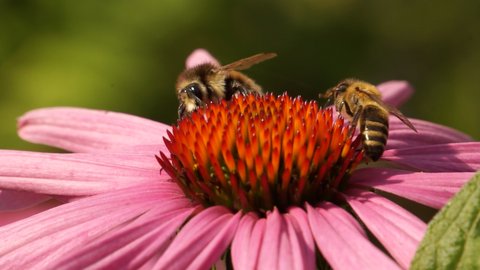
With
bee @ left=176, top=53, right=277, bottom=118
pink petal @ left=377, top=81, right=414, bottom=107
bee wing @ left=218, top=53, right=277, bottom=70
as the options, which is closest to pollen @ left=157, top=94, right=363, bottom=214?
bee @ left=176, top=53, right=277, bottom=118

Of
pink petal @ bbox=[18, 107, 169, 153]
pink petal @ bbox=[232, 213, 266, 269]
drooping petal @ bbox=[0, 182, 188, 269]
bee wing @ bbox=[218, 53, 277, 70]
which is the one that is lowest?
pink petal @ bbox=[232, 213, 266, 269]

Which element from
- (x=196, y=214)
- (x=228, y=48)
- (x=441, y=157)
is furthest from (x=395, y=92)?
(x=228, y=48)

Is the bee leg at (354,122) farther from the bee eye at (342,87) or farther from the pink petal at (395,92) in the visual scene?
the pink petal at (395,92)

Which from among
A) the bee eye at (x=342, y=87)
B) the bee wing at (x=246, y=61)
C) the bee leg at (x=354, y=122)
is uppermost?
the bee wing at (x=246, y=61)

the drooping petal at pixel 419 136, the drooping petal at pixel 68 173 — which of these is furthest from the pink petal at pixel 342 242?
the drooping petal at pixel 419 136

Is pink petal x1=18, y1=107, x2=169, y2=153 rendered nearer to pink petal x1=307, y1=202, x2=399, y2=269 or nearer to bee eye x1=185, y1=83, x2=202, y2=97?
bee eye x1=185, y1=83, x2=202, y2=97

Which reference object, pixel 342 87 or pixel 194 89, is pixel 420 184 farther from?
pixel 194 89
